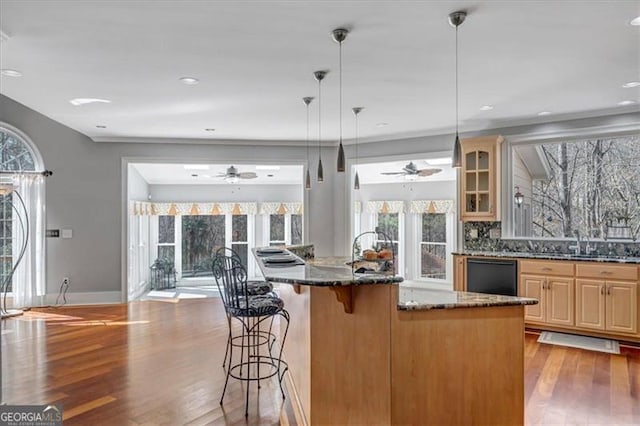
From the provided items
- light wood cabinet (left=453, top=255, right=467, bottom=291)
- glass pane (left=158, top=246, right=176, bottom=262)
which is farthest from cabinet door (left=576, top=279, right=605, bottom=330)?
glass pane (left=158, top=246, right=176, bottom=262)

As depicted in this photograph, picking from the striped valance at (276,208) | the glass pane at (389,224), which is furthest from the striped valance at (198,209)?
the glass pane at (389,224)

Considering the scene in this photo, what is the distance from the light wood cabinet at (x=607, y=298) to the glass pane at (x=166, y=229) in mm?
7322

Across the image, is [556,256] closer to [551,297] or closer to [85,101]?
[551,297]

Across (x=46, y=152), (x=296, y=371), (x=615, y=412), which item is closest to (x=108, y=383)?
(x=296, y=371)

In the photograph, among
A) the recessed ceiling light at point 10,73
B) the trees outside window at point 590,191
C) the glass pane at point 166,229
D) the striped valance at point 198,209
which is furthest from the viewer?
the glass pane at point 166,229

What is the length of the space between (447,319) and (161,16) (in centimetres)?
249

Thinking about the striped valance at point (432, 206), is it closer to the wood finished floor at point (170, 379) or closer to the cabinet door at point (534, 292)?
the cabinet door at point (534, 292)

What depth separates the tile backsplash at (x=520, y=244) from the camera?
4582 millimetres

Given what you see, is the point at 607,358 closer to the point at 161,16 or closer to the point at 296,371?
the point at 296,371

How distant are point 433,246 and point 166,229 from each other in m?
5.53

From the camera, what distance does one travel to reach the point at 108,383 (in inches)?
128

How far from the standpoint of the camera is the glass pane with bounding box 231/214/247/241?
8828 mm

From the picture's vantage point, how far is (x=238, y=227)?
29.0 ft

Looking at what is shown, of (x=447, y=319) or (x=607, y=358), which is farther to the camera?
(x=607, y=358)
